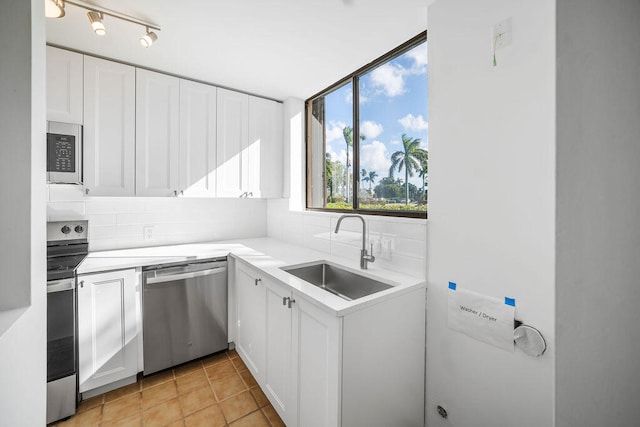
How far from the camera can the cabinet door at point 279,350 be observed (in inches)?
56.9

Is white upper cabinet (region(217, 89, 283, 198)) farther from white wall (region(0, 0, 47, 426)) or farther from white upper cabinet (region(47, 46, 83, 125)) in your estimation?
white wall (region(0, 0, 47, 426))

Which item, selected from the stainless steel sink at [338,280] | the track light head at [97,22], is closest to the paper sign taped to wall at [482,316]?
the stainless steel sink at [338,280]

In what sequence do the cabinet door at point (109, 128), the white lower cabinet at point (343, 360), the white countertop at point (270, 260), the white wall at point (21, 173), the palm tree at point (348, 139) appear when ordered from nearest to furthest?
the white wall at point (21, 173)
the white lower cabinet at point (343, 360)
the white countertop at point (270, 260)
the cabinet door at point (109, 128)
the palm tree at point (348, 139)

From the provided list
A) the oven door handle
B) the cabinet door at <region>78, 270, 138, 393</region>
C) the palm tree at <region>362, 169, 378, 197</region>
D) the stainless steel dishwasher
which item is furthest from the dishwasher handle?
the palm tree at <region>362, 169, 378, 197</region>

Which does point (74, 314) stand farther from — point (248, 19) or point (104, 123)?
point (248, 19)

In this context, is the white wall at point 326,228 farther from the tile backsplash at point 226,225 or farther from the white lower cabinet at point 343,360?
the white lower cabinet at point 343,360

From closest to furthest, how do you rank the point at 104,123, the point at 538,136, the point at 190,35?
1. the point at 538,136
2. the point at 190,35
3. the point at 104,123

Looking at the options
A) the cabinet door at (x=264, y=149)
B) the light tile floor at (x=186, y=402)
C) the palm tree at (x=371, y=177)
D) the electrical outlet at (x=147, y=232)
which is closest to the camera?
the light tile floor at (x=186, y=402)

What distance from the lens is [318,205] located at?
107 inches

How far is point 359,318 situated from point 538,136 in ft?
3.45

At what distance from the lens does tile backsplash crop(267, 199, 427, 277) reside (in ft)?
5.07

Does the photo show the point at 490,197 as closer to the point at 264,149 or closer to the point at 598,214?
the point at 598,214

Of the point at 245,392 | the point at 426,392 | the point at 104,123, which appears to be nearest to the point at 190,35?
the point at 104,123

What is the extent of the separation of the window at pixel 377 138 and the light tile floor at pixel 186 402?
1.56 metres
